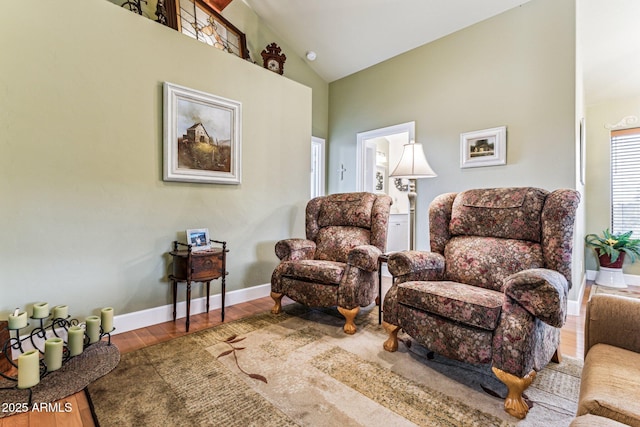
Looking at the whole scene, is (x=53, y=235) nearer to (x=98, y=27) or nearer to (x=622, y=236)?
(x=98, y=27)

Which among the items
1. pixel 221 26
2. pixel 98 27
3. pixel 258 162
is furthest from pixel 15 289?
pixel 221 26

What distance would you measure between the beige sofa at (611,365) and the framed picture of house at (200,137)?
9.23ft

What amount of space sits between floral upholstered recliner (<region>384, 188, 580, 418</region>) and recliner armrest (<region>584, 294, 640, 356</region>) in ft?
0.38

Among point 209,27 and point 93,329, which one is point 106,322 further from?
point 209,27

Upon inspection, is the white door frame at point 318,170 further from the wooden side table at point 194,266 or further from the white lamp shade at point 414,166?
the wooden side table at point 194,266

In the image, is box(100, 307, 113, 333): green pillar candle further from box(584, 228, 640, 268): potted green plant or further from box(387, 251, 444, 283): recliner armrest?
box(584, 228, 640, 268): potted green plant

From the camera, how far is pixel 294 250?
2.78 meters

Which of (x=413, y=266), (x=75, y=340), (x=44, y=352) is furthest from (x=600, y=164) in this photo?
(x=44, y=352)

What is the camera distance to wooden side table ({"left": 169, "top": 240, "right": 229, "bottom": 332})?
94.0 inches

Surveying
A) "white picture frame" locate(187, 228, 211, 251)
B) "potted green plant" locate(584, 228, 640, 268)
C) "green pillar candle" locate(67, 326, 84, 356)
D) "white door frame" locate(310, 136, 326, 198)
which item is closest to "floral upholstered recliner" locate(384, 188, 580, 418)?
"white picture frame" locate(187, 228, 211, 251)

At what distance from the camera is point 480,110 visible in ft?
10.6

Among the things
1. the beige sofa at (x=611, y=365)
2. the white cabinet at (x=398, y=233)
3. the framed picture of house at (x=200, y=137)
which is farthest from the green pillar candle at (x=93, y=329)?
the white cabinet at (x=398, y=233)

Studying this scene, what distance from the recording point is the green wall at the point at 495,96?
2732mm

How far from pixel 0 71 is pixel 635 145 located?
6.33 meters
